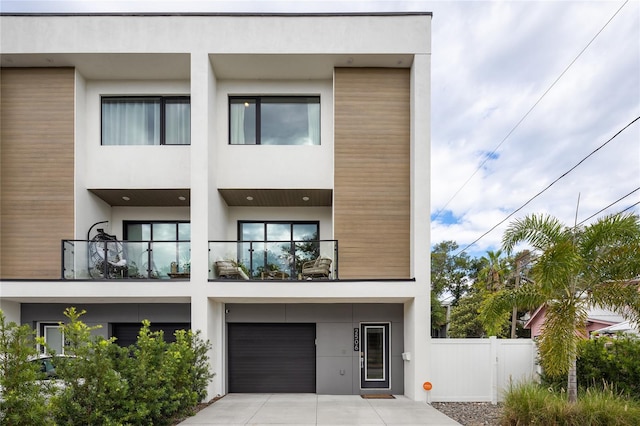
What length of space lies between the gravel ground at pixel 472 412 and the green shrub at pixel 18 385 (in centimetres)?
723

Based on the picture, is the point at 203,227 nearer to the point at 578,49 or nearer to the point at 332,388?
the point at 332,388

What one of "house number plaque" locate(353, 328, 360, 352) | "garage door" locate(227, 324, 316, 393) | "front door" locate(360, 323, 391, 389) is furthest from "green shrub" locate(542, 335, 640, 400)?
"garage door" locate(227, 324, 316, 393)

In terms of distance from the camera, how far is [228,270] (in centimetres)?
1082

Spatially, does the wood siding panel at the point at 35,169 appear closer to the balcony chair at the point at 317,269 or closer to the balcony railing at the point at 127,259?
the balcony railing at the point at 127,259

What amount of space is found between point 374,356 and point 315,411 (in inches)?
119

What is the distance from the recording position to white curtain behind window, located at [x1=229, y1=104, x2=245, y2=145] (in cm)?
1205

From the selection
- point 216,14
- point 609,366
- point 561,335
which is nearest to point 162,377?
point 561,335

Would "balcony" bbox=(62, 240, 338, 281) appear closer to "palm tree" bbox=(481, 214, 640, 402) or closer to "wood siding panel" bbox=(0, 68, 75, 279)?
"wood siding panel" bbox=(0, 68, 75, 279)

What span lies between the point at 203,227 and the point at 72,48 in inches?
223

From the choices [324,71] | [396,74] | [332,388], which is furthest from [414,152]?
[332,388]

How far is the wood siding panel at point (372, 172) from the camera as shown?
11242mm

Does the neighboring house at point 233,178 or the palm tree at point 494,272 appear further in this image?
the palm tree at point 494,272

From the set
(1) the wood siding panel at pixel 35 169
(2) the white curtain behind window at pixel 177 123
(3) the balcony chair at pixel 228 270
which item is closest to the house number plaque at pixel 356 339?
(3) the balcony chair at pixel 228 270

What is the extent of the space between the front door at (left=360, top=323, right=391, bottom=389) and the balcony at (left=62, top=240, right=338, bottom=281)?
7.21 ft
